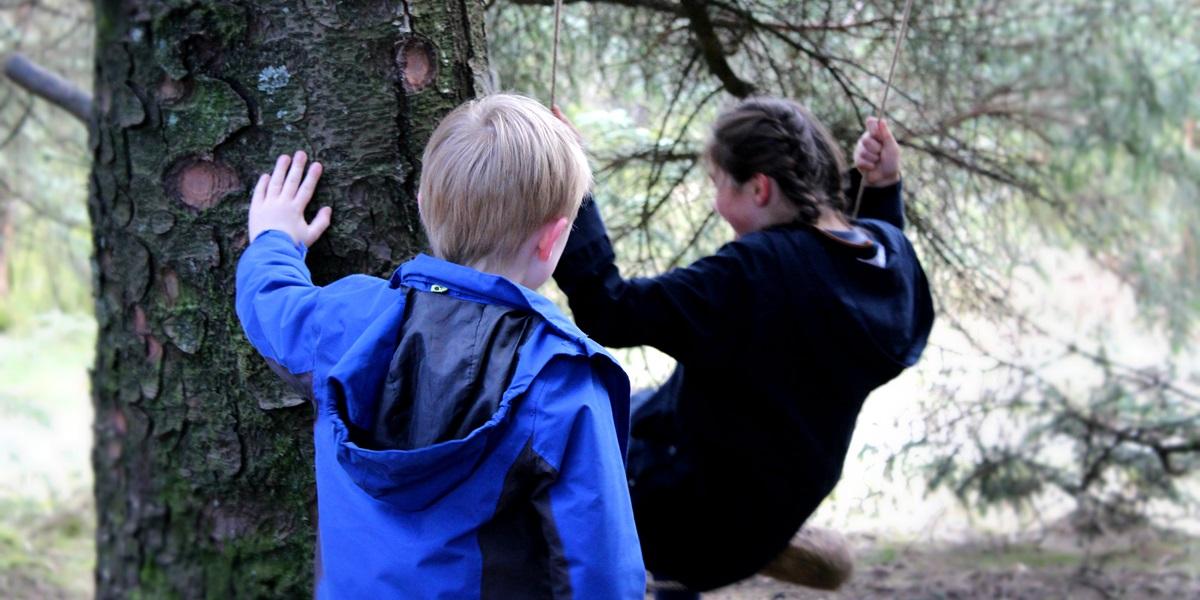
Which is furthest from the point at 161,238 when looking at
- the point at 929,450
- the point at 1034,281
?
the point at 1034,281

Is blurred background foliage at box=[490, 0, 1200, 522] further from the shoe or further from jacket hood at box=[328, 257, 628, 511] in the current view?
jacket hood at box=[328, 257, 628, 511]

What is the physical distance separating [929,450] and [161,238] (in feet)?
8.54

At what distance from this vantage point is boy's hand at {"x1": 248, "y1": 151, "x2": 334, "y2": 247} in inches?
75.0

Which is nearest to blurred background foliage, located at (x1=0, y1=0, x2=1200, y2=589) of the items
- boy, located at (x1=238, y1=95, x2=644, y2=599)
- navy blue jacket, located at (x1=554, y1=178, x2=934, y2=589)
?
navy blue jacket, located at (x1=554, y1=178, x2=934, y2=589)

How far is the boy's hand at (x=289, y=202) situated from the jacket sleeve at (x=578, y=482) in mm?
712

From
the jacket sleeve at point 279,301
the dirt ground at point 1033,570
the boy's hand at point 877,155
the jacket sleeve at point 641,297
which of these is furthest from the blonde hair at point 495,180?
the dirt ground at point 1033,570

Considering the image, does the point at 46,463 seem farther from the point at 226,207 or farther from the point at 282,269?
the point at 282,269

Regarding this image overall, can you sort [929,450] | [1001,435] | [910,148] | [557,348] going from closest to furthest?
[557,348]
[910,148]
[929,450]
[1001,435]

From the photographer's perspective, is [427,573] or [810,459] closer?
[427,573]

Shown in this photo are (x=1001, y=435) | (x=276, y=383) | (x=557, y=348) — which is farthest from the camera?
(x=1001, y=435)

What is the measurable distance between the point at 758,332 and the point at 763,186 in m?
0.33

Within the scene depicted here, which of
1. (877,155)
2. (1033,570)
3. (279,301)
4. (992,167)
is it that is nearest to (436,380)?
(279,301)

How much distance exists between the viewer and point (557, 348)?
1.42 m

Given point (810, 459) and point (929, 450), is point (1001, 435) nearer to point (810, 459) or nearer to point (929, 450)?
point (929, 450)
